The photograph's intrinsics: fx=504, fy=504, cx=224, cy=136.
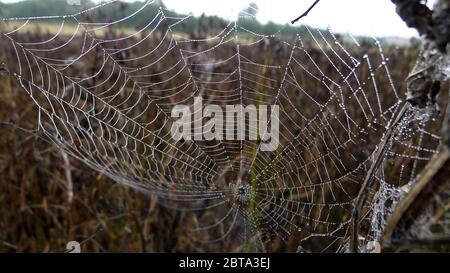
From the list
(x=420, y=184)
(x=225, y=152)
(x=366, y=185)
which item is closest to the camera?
(x=420, y=184)

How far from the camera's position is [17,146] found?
269cm

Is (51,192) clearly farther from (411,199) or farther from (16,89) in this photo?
(411,199)

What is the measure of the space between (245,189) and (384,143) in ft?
4.65
